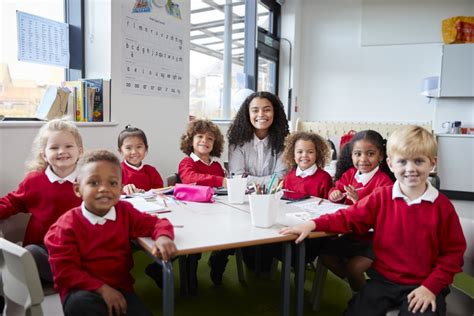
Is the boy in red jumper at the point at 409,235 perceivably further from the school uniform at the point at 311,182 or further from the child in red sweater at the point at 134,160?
the child in red sweater at the point at 134,160

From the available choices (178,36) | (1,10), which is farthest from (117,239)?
(178,36)

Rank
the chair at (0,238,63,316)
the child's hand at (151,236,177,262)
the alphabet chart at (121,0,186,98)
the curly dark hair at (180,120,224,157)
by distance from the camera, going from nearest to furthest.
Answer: the chair at (0,238,63,316), the child's hand at (151,236,177,262), the curly dark hair at (180,120,224,157), the alphabet chart at (121,0,186,98)

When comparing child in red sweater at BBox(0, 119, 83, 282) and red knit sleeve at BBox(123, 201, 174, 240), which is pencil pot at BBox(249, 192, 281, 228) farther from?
child in red sweater at BBox(0, 119, 83, 282)

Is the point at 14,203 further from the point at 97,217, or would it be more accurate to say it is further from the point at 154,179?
the point at 154,179

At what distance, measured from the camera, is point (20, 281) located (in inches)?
41.8

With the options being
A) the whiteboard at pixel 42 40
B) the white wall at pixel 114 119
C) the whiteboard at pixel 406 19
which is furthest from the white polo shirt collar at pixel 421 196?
the whiteboard at pixel 406 19

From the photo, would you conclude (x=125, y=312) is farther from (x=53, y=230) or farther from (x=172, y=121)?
(x=172, y=121)

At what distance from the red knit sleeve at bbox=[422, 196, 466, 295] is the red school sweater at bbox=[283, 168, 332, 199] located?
825 mm

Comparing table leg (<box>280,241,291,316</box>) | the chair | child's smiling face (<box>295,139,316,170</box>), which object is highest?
child's smiling face (<box>295,139,316,170</box>)

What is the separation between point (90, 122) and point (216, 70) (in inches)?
97.0

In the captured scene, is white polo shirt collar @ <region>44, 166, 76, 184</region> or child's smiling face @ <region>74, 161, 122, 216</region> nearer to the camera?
child's smiling face @ <region>74, 161, 122, 216</region>

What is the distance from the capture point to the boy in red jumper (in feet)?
4.51

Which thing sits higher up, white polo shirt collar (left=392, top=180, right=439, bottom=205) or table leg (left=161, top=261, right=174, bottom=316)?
white polo shirt collar (left=392, top=180, right=439, bottom=205)

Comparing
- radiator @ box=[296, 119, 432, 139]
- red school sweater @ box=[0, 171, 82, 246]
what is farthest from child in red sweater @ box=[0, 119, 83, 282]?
radiator @ box=[296, 119, 432, 139]
